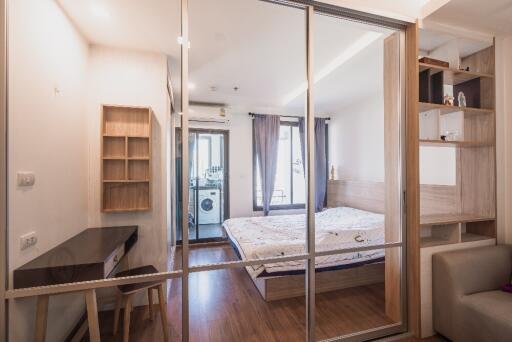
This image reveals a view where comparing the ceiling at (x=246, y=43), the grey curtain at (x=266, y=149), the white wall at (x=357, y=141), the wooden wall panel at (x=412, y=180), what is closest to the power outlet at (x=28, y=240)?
the ceiling at (x=246, y=43)

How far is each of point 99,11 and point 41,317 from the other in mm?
2121

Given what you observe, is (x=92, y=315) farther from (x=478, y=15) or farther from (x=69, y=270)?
(x=478, y=15)

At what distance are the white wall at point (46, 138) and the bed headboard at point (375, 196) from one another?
3.20m

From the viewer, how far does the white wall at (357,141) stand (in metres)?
3.51

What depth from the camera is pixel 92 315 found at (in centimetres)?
138

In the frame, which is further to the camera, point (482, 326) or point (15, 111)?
point (482, 326)

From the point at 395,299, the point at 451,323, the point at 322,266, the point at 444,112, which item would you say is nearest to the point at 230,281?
the point at 322,266

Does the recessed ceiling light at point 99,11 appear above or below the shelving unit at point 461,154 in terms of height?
above

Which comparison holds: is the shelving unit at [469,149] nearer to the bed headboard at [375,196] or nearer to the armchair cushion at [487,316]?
the bed headboard at [375,196]

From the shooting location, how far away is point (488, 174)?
2.10 meters

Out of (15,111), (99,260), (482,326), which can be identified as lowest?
(482,326)

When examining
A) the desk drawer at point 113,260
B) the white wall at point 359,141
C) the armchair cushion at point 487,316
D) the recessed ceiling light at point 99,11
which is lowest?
the armchair cushion at point 487,316

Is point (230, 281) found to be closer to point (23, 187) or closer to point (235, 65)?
point (23, 187)

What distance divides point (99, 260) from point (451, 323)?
2525 mm
